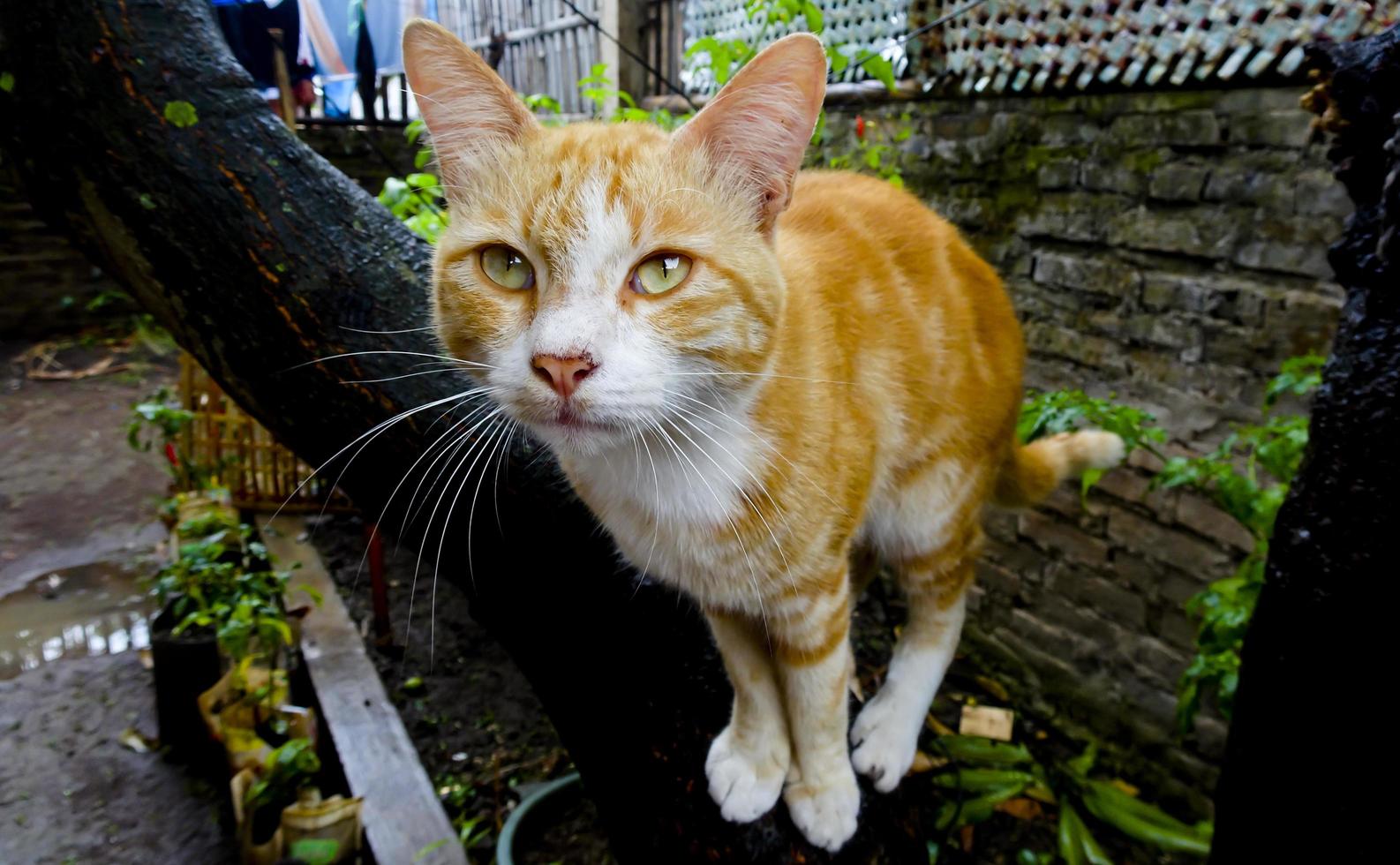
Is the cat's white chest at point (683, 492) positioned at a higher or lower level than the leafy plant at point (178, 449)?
higher

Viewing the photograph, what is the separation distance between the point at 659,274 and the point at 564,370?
0.20m

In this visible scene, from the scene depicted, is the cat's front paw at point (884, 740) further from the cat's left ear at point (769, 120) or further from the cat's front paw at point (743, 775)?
the cat's left ear at point (769, 120)

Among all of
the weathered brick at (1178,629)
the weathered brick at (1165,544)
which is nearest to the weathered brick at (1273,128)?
the weathered brick at (1165,544)

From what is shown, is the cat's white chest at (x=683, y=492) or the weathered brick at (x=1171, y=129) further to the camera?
the weathered brick at (x=1171, y=129)

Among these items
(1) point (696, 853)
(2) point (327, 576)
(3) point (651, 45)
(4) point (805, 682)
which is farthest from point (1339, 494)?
(3) point (651, 45)

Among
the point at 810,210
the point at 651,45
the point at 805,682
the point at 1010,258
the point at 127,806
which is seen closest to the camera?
the point at 805,682

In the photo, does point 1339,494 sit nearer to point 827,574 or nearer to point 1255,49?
point 827,574

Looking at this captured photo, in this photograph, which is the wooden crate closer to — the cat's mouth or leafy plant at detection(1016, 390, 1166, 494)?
leafy plant at detection(1016, 390, 1166, 494)

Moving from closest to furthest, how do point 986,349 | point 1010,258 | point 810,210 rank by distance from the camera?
point 810,210, point 986,349, point 1010,258

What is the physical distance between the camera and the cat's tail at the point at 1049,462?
2053mm

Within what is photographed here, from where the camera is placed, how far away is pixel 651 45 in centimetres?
410

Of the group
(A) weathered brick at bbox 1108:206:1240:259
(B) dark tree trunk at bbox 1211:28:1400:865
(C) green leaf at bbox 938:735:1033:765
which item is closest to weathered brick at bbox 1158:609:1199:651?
(C) green leaf at bbox 938:735:1033:765

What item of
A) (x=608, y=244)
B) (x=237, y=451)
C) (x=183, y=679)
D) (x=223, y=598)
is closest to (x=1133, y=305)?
(x=608, y=244)

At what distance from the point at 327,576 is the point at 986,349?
275 cm
